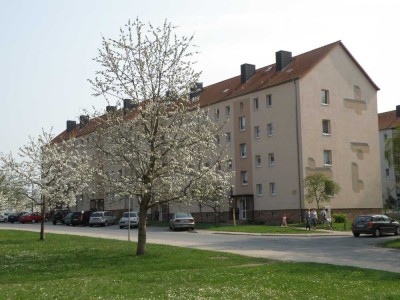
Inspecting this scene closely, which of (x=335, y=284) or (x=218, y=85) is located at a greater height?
(x=218, y=85)

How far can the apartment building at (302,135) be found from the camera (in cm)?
4759

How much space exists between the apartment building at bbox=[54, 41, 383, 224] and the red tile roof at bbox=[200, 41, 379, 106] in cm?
13

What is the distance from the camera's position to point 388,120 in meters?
78.8

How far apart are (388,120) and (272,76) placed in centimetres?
3267

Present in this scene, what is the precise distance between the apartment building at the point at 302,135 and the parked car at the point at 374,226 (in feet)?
37.1

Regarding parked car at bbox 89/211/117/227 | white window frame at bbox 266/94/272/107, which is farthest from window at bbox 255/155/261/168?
parked car at bbox 89/211/117/227

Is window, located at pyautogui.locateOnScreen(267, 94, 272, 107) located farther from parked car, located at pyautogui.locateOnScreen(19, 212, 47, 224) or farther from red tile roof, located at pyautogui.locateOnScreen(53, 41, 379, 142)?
parked car, located at pyautogui.locateOnScreen(19, 212, 47, 224)

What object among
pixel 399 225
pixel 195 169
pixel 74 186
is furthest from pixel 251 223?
pixel 195 169

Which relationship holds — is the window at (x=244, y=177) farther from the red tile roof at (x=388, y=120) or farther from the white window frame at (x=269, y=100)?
the red tile roof at (x=388, y=120)

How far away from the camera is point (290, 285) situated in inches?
508

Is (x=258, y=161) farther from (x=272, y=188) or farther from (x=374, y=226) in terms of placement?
(x=374, y=226)

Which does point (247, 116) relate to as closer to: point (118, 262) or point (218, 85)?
point (218, 85)

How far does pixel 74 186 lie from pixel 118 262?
16519mm

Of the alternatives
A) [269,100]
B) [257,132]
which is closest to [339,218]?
[257,132]
